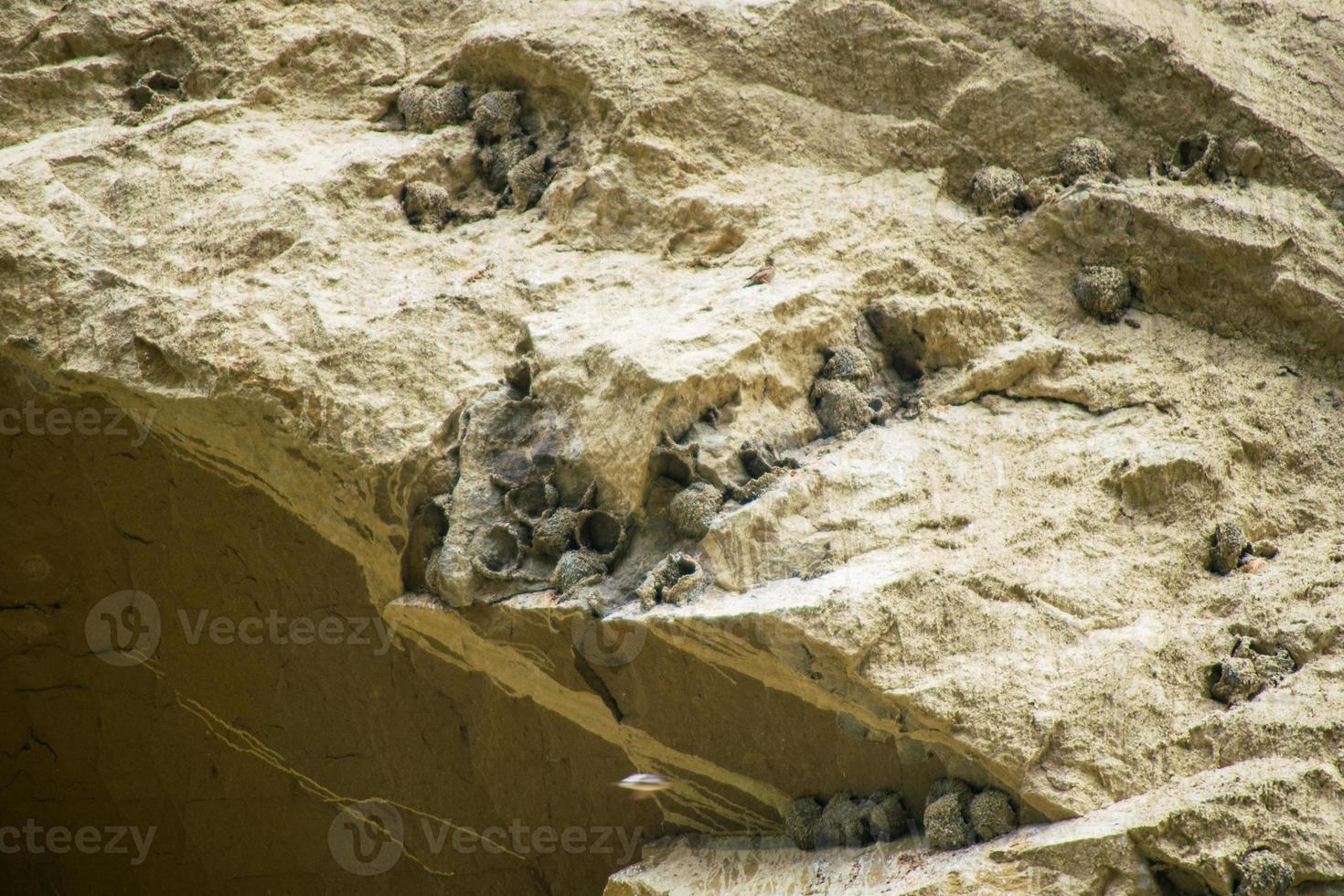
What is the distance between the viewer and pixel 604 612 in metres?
3.30

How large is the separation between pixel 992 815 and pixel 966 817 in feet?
0.24

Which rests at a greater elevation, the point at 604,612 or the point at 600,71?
the point at 600,71

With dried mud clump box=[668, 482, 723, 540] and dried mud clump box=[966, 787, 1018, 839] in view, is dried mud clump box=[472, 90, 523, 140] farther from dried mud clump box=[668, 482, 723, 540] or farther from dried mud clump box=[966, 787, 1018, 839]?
dried mud clump box=[966, 787, 1018, 839]

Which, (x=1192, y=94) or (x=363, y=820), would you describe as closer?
(x=1192, y=94)

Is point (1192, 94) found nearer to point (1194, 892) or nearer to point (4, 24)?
point (1194, 892)

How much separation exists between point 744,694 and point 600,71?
229 centimetres

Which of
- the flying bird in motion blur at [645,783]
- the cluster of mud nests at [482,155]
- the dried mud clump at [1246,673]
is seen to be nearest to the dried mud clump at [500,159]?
the cluster of mud nests at [482,155]

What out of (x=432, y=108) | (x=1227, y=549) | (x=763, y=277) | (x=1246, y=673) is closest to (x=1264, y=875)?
(x=1246, y=673)

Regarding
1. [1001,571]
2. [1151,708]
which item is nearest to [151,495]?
[1001,571]

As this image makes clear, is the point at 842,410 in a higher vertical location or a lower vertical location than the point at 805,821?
higher

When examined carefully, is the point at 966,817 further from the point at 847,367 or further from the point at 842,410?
the point at 847,367

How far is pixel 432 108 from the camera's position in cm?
432

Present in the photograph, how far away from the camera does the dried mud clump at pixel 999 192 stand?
413 cm

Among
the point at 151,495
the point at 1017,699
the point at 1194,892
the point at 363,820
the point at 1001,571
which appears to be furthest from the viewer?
the point at 363,820
